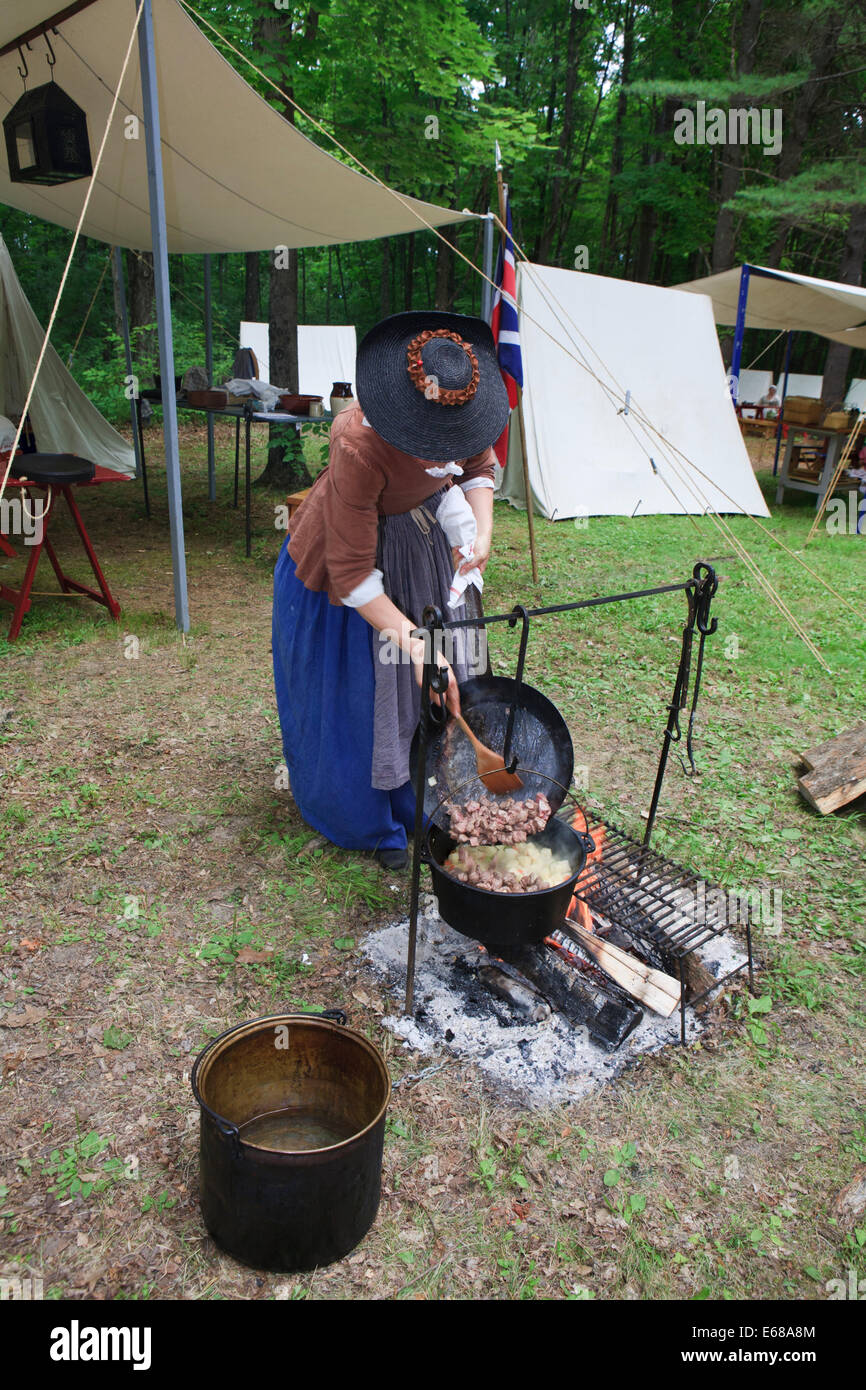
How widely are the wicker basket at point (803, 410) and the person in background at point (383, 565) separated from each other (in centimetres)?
846

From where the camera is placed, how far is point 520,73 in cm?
1944

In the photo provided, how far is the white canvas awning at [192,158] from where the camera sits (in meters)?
4.11

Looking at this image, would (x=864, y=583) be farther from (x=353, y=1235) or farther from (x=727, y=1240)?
(x=353, y=1235)

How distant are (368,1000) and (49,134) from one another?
4.75 meters

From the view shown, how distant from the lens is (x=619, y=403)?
8734 mm

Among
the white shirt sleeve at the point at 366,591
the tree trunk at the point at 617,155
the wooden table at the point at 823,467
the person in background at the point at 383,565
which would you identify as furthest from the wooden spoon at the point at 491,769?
the tree trunk at the point at 617,155

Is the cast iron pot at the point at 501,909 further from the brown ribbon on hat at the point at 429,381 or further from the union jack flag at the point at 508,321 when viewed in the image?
the union jack flag at the point at 508,321

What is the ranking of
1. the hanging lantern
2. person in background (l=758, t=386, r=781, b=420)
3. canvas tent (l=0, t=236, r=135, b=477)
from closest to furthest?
the hanging lantern < canvas tent (l=0, t=236, r=135, b=477) < person in background (l=758, t=386, r=781, b=420)

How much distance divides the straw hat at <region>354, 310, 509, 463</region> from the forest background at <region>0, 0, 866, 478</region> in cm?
259

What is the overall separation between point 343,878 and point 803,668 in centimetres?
343

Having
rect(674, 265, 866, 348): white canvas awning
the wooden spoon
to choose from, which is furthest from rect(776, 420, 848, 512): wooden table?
the wooden spoon

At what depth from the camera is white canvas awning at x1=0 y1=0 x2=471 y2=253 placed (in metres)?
4.11

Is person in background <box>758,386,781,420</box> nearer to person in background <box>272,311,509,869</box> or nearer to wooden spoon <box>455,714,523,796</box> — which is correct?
person in background <box>272,311,509,869</box>
